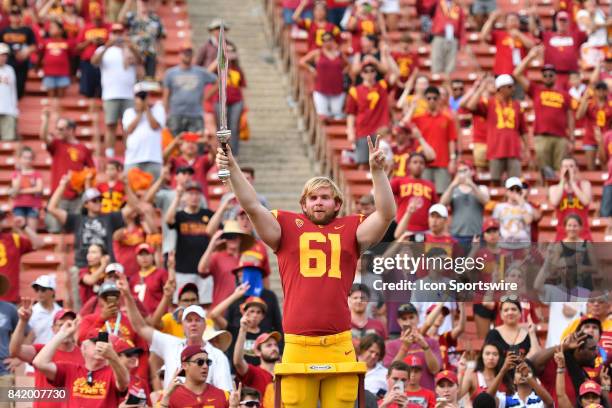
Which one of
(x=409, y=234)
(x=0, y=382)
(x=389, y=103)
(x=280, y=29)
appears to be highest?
(x=280, y=29)

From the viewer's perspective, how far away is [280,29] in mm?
24594

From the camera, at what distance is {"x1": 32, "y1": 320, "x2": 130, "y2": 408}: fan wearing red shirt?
1287 centimetres

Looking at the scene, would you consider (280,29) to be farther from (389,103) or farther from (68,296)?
(68,296)

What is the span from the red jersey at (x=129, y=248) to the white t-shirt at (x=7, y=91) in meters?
3.98

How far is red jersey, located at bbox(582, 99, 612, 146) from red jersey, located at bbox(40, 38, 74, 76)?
22.5 feet

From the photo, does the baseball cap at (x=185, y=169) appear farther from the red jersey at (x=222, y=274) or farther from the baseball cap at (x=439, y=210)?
the baseball cap at (x=439, y=210)

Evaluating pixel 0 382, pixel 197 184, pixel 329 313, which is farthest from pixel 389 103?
pixel 329 313

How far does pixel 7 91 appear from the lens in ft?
67.6

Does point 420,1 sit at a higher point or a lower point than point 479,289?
higher

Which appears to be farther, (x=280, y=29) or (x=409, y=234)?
(x=280, y=29)

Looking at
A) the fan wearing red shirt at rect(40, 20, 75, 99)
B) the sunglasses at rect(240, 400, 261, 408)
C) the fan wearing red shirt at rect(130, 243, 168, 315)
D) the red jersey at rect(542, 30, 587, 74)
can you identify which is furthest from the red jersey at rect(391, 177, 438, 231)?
the fan wearing red shirt at rect(40, 20, 75, 99)

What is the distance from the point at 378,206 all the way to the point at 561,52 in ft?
41.7

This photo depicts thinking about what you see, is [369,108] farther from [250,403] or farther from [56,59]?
[250,403]

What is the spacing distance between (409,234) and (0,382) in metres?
5.40
